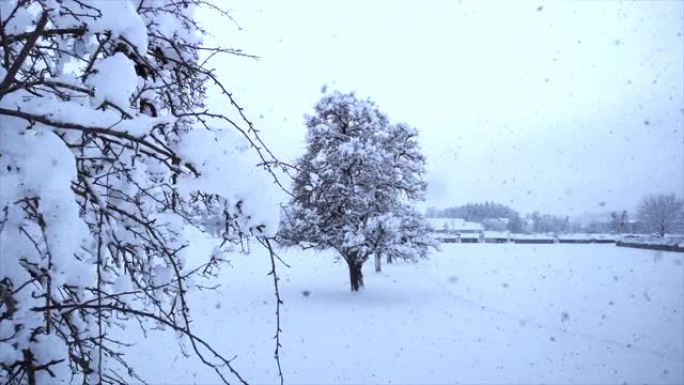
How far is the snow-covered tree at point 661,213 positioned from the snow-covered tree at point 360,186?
64372mm

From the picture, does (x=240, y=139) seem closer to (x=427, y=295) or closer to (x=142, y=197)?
(x=142, y=197)

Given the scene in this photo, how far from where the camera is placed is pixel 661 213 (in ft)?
239

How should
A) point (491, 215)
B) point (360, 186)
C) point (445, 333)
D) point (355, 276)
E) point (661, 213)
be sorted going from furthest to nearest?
point (491, 215), point (661, 213), point (355, 276), point (360, 186), point (445, 333)

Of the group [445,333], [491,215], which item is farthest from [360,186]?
[491,215]

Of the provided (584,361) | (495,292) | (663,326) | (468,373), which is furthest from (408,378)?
(495,292)

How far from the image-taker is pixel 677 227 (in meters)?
66.5

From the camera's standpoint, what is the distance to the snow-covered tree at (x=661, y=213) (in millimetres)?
69625

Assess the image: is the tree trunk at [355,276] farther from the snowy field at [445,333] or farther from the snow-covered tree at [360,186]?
the snowy field at [445,333]

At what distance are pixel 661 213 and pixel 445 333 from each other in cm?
7682

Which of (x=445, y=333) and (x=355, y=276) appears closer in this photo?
(x=445, y=333)

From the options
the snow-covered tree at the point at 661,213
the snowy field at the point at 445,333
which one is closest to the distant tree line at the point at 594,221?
the snow-covered tree at the point at 661,213

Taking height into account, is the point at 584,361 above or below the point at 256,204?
below

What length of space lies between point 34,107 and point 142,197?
1.22 meters

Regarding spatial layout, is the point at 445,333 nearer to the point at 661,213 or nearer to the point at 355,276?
the point at 355,276
